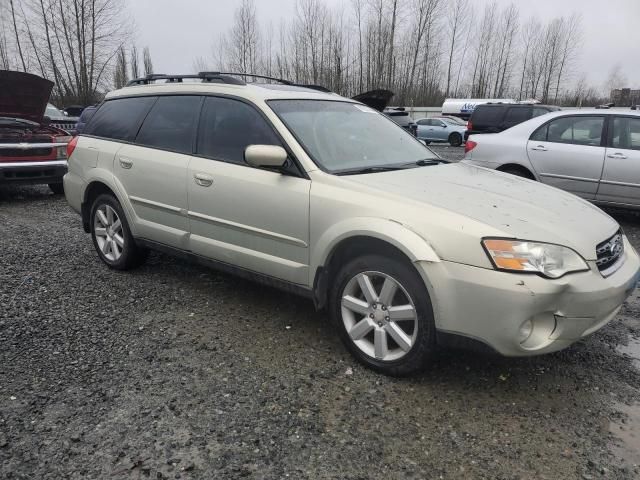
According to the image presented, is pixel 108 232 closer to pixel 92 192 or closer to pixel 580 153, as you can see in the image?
pixel 92 192

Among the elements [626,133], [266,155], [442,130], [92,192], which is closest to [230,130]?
[266,155]

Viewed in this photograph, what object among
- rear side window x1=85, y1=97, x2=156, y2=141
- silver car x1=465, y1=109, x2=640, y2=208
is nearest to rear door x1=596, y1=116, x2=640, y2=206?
silver car x1=465, y1=109, x2=640, y2=208

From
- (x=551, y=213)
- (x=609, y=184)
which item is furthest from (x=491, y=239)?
(x=609, y=184)

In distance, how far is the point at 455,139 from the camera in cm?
2438

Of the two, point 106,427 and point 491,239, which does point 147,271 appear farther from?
point 491,239

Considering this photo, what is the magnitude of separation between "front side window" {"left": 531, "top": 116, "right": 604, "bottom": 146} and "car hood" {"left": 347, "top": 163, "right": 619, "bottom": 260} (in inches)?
148

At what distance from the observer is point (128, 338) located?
343 centimetres

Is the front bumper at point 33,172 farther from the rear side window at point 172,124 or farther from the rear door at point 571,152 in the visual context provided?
the rear door at point 571,152

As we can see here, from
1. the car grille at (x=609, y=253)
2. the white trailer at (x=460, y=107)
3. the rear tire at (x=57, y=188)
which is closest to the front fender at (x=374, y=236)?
the car grille at (x=609, y=253)

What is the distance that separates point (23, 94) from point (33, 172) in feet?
4.19

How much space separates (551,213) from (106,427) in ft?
8.79

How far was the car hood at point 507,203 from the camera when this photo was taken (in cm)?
265

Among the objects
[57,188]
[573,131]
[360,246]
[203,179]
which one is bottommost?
[57,188]

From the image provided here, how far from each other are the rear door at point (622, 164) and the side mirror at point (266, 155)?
16.9 ft
